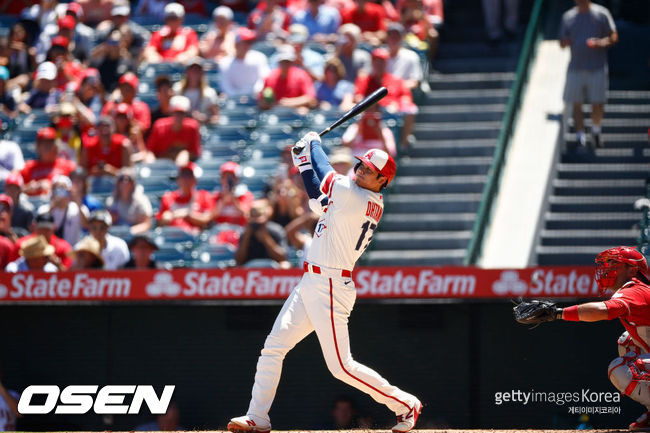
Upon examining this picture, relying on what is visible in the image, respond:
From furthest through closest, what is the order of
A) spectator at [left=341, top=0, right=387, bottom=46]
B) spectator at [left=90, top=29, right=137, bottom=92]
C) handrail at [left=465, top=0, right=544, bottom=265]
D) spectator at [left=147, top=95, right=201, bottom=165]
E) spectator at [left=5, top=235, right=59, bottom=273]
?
spectator at [left=90, top=29, right=137, bottom=92] < spectator at [left=341, top=0, right=387, bottom=46] < spectator at [left=147, top=95, right=201, bottom=165] < handrail at [left=465, top=0, right=544, bottom=265] < spectator at [left=5, top=235, right=59, bottom=273]

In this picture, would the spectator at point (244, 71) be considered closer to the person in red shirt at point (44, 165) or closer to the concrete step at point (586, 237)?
the person in red shirt at point (44, 165)

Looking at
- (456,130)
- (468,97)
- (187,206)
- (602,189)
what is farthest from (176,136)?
(602,189)

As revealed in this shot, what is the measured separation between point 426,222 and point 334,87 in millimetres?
2087

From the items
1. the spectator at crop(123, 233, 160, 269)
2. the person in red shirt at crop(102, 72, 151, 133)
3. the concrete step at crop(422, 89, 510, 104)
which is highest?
the concrete step at crop(422, 89, 510, 104)

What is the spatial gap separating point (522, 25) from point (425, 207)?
143 inches

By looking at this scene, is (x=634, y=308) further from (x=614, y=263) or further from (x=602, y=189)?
(x=602, y=189)

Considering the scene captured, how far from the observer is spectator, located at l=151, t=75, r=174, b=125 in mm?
12195

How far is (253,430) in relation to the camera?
20.9ft

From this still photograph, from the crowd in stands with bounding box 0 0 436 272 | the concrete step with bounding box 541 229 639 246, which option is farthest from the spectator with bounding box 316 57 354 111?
the concrete step with bounding box 541 229 639 246

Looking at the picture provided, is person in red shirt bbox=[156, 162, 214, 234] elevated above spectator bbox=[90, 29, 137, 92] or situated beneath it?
situated beneath

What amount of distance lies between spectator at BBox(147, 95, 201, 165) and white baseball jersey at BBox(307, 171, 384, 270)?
17.9 ft

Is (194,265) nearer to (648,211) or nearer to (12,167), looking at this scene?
(12,167)

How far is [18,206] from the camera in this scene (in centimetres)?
1070

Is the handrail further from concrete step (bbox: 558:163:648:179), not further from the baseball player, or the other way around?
the baseball player
